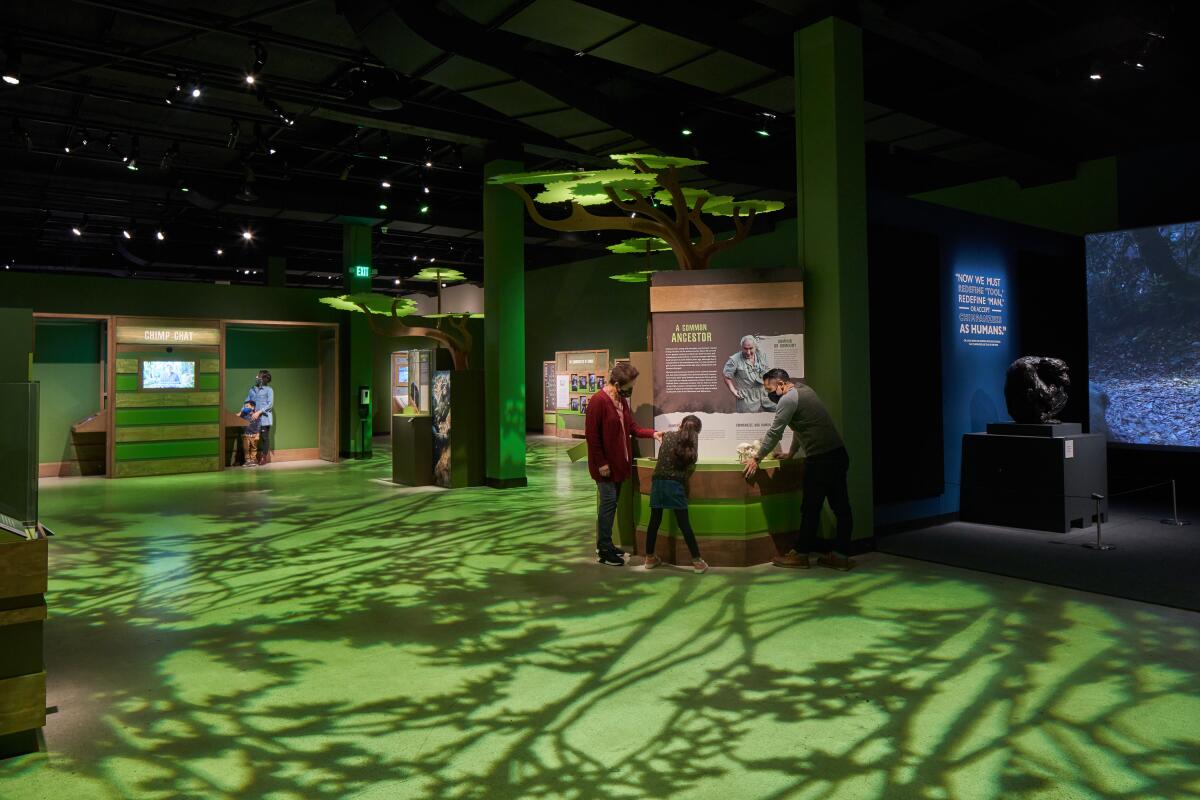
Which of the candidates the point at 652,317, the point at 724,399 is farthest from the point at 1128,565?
the point at 652,317

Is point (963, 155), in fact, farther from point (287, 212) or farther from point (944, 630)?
point (287, 212)

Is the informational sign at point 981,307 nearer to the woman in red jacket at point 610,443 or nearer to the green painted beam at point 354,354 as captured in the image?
the woman in red jacket at point 610,443

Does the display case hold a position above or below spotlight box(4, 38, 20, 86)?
below

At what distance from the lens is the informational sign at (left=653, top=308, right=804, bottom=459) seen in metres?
6.61

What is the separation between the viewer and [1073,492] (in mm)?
7523

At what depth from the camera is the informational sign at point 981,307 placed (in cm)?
827

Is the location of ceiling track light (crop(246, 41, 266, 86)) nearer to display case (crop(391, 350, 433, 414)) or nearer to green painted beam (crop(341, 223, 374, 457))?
display case (crop(391, 350, 433, 414))

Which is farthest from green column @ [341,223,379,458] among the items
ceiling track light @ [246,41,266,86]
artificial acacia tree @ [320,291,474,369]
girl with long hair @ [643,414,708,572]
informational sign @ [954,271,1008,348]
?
informational sign @ [954,271,1008,348]

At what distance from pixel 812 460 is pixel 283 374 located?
12.2m

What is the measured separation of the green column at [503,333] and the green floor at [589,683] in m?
4.45

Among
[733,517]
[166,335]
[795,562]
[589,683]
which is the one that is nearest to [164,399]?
[166,335]

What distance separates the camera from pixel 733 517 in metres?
6.27

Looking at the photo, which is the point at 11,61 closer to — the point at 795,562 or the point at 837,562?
the point at 795,562

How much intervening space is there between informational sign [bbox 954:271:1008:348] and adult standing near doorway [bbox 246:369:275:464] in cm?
1098
